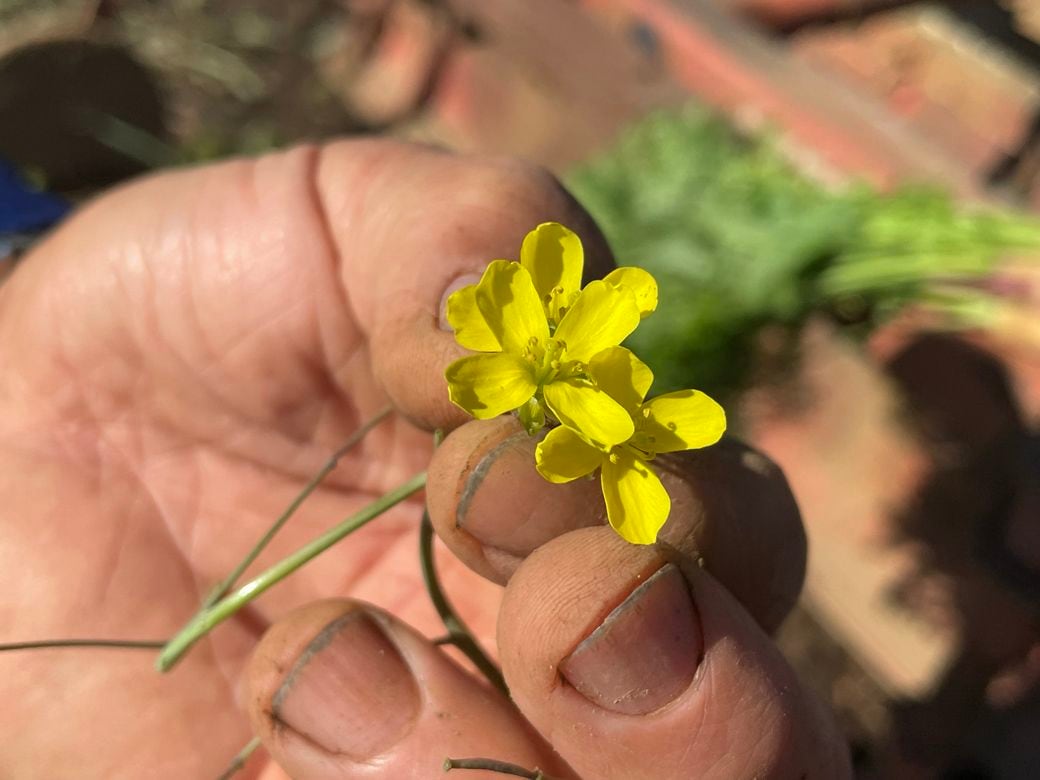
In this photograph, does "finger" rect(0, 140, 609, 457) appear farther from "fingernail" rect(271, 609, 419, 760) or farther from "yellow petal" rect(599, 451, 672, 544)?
"yellow petal" rect(599, 451, 672, 544)

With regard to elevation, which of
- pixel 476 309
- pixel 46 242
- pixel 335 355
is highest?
pixel 476 309

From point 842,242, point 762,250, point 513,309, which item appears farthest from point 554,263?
point 842,242

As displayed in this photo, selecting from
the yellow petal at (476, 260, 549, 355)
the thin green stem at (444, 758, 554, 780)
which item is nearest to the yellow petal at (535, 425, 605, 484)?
the yellow petal at (476, 260, 549, 355)

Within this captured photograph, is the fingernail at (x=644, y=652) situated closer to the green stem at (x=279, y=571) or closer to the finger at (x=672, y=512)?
the finger at (x=672, y=512)

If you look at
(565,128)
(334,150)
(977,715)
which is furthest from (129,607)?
(565,128)

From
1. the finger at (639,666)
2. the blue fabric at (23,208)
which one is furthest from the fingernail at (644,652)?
the blue fabric at (23,208)

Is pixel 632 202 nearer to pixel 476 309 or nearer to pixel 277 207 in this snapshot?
pixel 277 207

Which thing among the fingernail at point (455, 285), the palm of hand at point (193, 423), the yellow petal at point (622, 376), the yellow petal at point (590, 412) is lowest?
the palm of hand at point (193, 423)
